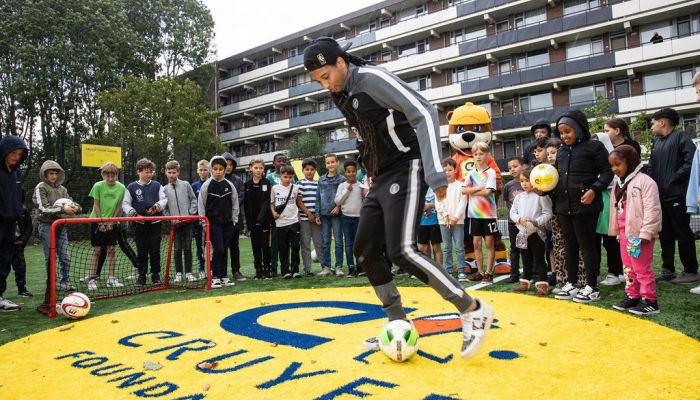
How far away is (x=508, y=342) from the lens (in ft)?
11.4

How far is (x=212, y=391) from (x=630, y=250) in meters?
3.87

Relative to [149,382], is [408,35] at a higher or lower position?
higher

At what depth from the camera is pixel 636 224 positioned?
14.5 feet

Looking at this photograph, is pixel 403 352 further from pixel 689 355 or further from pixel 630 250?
pixel 630 250

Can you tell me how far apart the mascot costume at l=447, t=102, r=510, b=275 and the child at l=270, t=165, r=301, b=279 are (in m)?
2.79

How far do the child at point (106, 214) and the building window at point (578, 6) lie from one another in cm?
3305

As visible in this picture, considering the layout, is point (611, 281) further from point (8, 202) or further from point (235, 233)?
point (8, 202)

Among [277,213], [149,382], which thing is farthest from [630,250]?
[277,213]

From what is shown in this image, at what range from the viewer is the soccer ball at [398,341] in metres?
3.06

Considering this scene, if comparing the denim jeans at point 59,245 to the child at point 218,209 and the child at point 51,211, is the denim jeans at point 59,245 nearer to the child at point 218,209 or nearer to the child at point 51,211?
the child at point 51,211

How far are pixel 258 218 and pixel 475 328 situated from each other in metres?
5.54

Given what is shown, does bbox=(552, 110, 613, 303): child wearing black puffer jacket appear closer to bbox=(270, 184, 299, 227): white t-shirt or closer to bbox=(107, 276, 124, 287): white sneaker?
bbox=(270, 184, 299, 227): white t-shirt

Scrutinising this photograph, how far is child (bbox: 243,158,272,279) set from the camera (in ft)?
26.6

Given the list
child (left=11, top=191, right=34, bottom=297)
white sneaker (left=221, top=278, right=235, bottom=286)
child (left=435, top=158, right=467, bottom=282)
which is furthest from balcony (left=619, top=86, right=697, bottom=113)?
Result: child (left=11, top=191, right=34, bottom=297)
